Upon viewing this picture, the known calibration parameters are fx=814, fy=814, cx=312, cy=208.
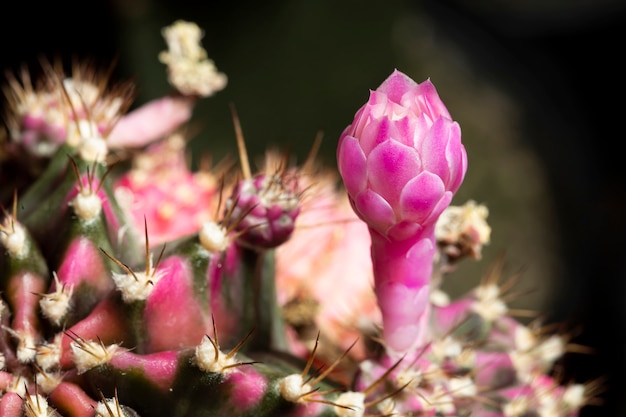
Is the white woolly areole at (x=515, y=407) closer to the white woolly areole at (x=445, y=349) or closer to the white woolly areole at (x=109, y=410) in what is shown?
the white woolly areole at (x=445, y=349)

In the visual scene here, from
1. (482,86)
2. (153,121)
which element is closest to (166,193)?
(153,121)

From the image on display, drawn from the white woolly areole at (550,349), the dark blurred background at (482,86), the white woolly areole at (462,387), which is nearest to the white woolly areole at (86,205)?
the white woolly areole at (462,387)

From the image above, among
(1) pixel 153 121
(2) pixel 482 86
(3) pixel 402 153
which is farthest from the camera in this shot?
(2) pixel 482 86

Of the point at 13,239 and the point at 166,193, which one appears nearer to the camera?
the point at 13,239

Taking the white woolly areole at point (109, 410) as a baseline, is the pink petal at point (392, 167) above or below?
above

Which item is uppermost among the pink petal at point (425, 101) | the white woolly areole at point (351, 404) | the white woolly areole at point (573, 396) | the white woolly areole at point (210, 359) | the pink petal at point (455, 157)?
the pink petal at point (425, 101)

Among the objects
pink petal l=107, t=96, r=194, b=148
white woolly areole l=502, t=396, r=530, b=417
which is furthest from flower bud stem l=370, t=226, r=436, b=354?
pink petal l=107, t=96, r=194, b=148

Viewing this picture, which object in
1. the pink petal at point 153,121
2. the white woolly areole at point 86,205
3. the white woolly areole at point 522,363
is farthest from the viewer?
the pink petal at point 153,121

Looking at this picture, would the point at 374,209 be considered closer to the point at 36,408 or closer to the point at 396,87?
the point at 396,87
